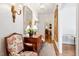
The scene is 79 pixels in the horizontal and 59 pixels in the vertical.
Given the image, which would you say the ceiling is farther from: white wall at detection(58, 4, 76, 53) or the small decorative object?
the small decorative object

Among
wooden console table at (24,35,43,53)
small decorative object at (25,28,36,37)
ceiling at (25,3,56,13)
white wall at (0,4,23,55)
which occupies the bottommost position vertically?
wooden console table at (24,35,43,53)

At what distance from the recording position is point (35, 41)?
5.36 ft

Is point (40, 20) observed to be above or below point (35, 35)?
above

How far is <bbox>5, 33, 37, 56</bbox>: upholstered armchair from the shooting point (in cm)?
159

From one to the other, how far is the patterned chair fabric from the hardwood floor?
403mm

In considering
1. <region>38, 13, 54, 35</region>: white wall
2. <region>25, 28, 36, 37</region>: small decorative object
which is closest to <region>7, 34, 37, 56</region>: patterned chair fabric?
<region>25, 28, 36, 37</region>: small decorative object

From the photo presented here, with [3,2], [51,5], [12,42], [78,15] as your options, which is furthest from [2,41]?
[78,15]

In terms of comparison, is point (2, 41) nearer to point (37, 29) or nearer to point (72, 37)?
point (37, 29)

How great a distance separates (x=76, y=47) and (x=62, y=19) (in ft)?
1.41

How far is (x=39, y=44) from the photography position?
1652 mm

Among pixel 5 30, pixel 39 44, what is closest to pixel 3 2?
pixel 5 30

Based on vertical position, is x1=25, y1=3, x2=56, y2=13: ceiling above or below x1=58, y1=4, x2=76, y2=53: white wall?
above

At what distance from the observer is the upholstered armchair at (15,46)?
1.59 m

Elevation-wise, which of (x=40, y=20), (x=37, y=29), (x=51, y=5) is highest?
(x=51, y=5)
